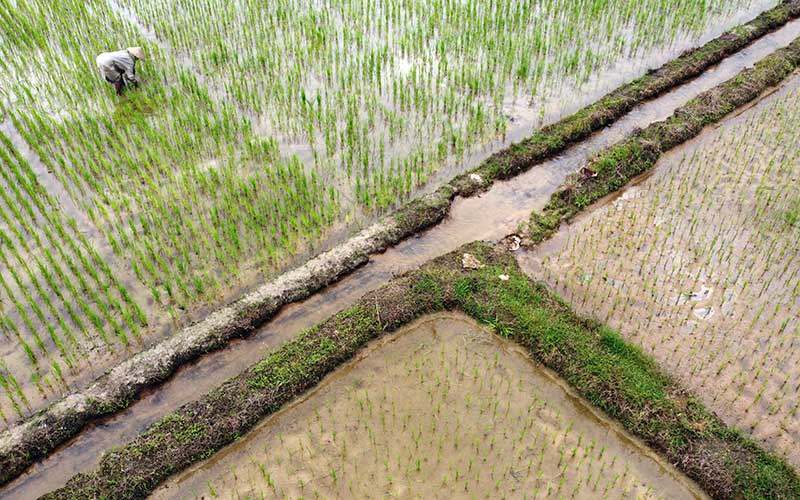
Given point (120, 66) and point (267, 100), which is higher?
point (120, 66)

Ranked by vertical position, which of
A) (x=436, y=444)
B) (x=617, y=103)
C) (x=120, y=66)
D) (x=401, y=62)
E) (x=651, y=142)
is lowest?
(x=436, y=444)

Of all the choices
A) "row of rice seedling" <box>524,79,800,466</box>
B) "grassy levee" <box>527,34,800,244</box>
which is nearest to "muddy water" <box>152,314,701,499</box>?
"row of rice seedling" <box>524,79,800,466</box>

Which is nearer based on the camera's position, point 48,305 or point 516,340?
→ point 516,340

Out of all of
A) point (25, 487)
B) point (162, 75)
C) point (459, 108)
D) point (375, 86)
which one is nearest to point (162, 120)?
point (162, 75)

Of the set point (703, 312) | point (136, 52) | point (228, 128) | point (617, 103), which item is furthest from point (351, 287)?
point (136, 52)

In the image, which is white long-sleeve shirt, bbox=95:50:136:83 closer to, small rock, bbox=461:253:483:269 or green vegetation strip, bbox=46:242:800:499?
green vegetation strip, bbox=46:242:800:499

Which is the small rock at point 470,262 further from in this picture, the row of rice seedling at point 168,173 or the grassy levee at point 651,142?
the row of rice seedling at point 168,173

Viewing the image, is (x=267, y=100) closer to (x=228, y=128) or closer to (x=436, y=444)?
(x=228, y=128)

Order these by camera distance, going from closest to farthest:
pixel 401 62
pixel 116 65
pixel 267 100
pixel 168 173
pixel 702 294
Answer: pixel 702 294
pixel 168 173
pixel 116 65
pixel 267 100
pixel 401 62
